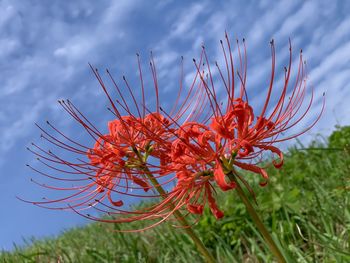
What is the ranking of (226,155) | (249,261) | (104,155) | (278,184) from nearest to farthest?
(226,155)
(104,155)
(249,261)
(278,184)

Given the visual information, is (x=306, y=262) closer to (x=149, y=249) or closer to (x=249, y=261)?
(x=249, y=261)

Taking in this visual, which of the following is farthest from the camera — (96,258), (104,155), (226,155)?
(96,258)

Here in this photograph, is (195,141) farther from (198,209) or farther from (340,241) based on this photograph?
(340,241)

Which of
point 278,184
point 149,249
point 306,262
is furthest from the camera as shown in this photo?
point 278,184

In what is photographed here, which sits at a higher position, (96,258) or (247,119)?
(96,258)

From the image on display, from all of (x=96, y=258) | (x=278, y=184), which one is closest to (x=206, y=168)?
(x=96, y=258)

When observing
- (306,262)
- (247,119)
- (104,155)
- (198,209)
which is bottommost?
(306,262)

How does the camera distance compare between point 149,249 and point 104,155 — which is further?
point 149,249

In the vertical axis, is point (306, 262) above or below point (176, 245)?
below

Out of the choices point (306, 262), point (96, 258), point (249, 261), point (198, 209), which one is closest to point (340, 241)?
point (306, 262)
